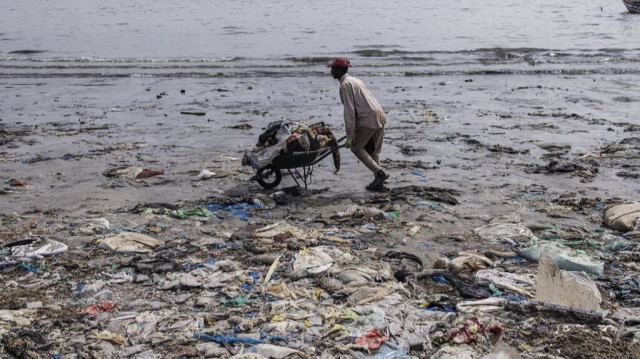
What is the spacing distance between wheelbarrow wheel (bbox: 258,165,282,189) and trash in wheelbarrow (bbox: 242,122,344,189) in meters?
0.12

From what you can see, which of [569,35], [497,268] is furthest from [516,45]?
[497,268]

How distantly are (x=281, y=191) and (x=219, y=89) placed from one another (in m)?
9.32

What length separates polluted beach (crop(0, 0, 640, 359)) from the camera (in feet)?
14.7

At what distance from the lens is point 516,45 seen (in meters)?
27.0

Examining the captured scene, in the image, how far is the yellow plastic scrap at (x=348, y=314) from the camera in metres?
4.68

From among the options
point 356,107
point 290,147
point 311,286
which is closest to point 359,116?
point 356,107

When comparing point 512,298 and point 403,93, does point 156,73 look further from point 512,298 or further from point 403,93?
point 512,298

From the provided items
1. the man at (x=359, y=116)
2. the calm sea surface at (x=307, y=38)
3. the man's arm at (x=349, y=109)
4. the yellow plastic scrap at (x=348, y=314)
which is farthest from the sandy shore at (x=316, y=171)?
the calm sea surface at (x=307, y=38)

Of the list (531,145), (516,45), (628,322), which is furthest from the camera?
(516,45)

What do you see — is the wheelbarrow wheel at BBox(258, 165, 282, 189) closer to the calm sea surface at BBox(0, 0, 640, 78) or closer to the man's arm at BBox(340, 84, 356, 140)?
the man's arm at BBox(340, 84, 356, 140)

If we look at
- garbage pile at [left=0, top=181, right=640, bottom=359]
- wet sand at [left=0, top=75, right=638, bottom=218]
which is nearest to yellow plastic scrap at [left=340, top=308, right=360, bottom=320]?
garbage pile at [left=0, top=181, right=640, bottom=359]

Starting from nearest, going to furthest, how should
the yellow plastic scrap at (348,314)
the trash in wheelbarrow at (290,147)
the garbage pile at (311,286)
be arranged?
the garbage pile at (311,286) → the yellow plastic scrap at (348,314) → the trash in wheelbarrow at (290,147)

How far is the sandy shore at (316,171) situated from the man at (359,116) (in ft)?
1.33

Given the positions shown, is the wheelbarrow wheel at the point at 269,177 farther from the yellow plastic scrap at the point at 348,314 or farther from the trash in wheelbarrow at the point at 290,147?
the yellow plastic scrap at the point at 348,314
